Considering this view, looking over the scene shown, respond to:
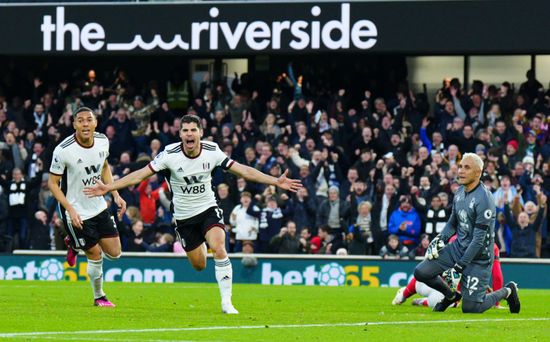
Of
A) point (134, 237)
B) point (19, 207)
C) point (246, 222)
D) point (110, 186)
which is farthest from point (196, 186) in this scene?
point (19, 207)

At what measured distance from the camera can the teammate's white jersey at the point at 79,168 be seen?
15383 mm

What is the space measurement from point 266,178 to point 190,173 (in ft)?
3.06

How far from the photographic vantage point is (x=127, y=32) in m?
29.3

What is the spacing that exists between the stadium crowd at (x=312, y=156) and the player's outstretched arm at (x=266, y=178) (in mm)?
10373

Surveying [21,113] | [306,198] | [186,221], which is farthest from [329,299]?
[21,113]

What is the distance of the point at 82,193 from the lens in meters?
15.6

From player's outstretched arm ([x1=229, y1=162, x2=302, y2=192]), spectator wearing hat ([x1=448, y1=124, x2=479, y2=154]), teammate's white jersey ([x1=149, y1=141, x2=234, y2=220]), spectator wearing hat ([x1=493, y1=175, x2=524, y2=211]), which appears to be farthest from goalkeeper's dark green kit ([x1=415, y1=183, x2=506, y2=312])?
spectator wearing hat ([x1=448, y1=124, x2=479, y2=154])

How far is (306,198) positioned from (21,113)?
7525 millimetres

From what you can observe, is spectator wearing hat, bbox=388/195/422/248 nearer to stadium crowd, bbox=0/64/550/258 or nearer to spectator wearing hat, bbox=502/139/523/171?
stadium crowd, bbox=0/64/550/258

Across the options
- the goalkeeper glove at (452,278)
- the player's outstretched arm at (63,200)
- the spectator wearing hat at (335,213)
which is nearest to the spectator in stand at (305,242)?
the spectator wearing hat at (335,213)

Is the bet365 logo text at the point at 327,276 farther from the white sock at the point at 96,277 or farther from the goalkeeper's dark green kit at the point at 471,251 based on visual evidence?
the goalkeeper's dark green kit at the point at 471,251

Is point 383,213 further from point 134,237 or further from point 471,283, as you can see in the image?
point 471,283

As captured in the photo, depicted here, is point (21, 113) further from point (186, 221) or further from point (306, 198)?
point (186, 221)

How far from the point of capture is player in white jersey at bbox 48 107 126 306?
15.3 metres
